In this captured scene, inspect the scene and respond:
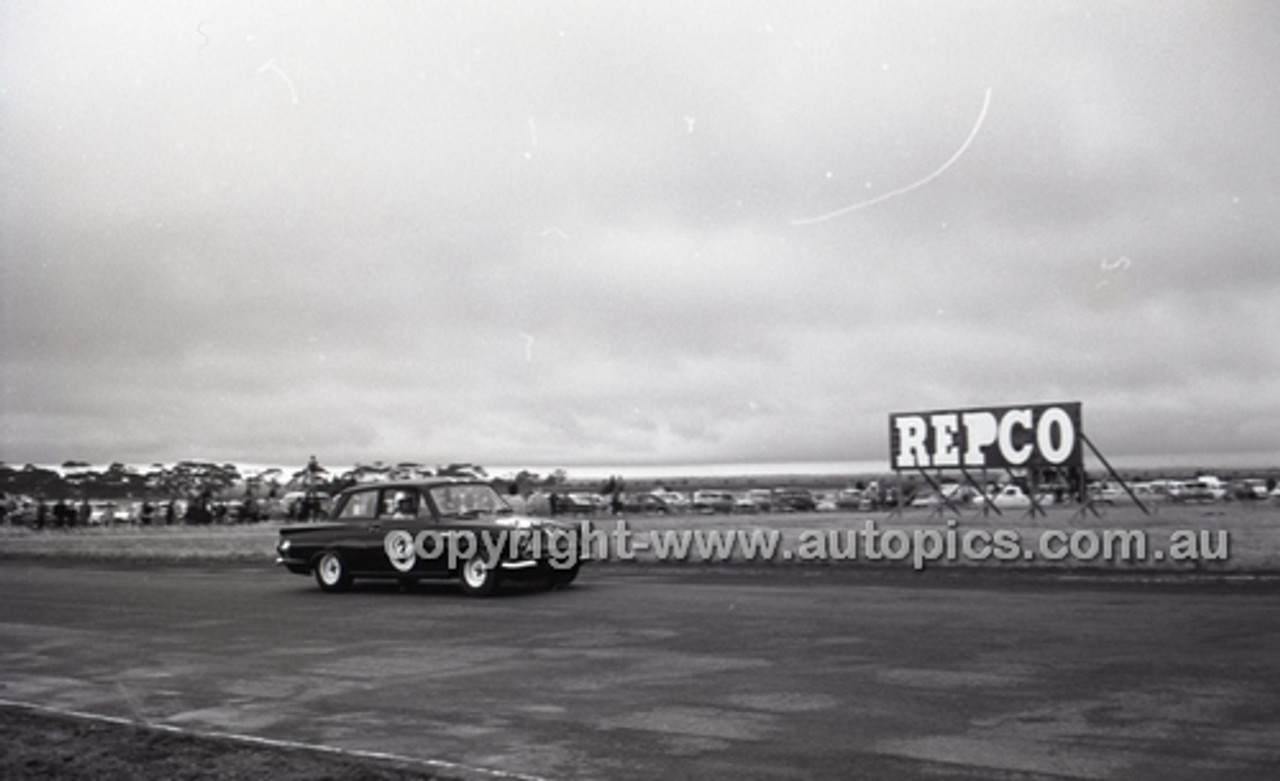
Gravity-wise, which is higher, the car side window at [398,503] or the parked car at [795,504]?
the car side window at [398,503]

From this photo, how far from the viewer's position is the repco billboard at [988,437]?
123 ft

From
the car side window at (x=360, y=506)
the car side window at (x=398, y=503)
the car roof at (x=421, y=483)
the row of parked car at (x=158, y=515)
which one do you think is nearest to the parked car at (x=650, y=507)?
the row of parked car at (x=158, y=515)

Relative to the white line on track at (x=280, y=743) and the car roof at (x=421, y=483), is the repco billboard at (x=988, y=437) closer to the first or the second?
the car roof at (x=421, y=483)

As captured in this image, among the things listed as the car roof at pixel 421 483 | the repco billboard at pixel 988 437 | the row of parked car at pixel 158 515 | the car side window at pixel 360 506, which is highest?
the repco billboard at pixel 988 437

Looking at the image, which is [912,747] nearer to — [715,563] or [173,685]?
[173,685]

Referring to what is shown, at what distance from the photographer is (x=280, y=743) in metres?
7.04

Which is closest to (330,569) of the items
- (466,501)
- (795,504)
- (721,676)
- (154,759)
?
(466,501)

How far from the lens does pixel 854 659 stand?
396 inches

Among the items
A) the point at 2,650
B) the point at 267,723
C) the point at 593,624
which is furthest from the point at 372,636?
the point at 267,723

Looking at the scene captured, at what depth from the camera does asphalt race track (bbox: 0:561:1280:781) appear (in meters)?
6.60

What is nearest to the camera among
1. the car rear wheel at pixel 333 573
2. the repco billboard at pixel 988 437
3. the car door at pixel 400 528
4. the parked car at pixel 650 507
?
the car door at pixel 400 528

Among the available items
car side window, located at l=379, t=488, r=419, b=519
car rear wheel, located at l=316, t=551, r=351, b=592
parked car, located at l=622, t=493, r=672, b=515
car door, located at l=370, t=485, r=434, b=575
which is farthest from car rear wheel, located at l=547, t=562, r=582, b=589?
parked car, located at l=622, t=493, r=672, b=515

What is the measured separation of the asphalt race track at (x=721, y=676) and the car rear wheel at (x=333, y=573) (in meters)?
1.29

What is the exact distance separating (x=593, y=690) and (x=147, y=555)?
87.9 ft
